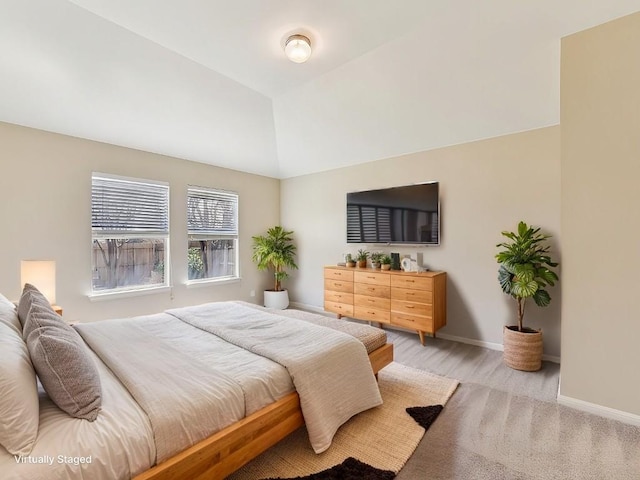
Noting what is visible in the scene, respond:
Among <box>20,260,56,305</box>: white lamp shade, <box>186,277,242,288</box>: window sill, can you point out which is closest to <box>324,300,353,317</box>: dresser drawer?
<box>186,277,242,288</box>: window sill

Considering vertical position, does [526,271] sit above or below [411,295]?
above

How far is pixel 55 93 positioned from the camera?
2975 millimetres

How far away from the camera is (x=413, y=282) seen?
367 centimetres

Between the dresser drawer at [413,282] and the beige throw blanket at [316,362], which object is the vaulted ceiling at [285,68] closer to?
the dresser drawer at [413,282]

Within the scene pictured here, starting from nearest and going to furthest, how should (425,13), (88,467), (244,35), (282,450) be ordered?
(88,467) → (282,450) → (425,13) → (244,35)

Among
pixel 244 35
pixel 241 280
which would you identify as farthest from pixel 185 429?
pixel 241 280

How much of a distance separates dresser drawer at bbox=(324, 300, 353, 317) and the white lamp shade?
10.3 ft

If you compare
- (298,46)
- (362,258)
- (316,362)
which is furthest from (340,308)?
(298,46)

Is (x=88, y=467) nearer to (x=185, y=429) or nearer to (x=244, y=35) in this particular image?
(x=185, y=429)

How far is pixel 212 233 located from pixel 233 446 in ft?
12.3

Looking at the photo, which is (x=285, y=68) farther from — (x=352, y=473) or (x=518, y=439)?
(x=518, y=439)

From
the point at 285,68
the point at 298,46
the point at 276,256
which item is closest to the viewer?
the point at 298,46

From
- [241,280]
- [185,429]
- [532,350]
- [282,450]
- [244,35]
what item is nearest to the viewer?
[185,429]

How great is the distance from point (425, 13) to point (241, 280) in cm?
430
